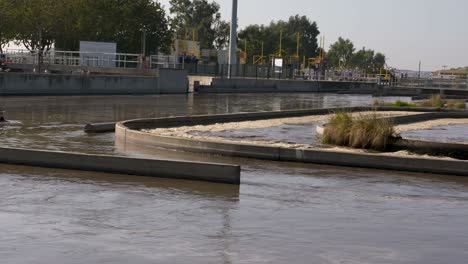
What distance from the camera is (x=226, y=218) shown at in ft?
36.6

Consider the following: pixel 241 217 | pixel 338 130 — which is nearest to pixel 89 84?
pixel 338 130

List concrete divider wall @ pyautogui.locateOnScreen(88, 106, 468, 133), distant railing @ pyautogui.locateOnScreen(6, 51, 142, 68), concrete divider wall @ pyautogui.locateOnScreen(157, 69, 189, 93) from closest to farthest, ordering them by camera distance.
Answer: concrete divider wall @ pyautogui.locateOnScreen(88, 106, 468, 133), concrete divider wall @ pyautogui.locateOnScreen(157, 69, 189, 93), distant railing @ pyautogui.locateOnScreen(6, 51, 142, 68)

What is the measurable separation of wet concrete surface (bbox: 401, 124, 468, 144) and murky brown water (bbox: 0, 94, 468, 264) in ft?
22.6

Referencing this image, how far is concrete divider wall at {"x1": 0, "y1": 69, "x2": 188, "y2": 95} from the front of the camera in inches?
1471

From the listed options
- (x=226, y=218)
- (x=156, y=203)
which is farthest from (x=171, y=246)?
(x=156, y=203)

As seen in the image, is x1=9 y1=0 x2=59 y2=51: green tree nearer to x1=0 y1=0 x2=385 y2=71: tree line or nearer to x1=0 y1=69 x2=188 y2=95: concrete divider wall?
x1=0 y1=0 x2=385 y2=71: tree line

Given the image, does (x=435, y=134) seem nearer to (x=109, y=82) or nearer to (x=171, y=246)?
(x=171, y=246)

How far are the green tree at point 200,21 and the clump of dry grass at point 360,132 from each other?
132m

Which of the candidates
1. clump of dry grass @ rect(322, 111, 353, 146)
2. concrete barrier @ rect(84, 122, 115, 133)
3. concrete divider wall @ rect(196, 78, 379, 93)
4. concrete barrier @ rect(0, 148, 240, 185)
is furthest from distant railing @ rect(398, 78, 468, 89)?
concrete barrier @ rect(0, 148, 240, 185)

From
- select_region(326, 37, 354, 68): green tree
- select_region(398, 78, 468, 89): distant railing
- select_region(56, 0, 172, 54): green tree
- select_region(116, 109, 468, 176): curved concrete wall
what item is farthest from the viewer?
select_region(326, 37, 354, 68): green tree

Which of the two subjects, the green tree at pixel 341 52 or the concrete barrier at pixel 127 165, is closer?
the concrete barrier at pixel 127 165

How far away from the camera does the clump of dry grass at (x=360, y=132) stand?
720 inches

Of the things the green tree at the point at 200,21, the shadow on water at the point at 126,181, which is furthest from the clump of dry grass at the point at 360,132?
the green tree at the point at 200,21

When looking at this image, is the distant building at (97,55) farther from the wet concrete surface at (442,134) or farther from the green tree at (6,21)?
the wet concrete surface at (442,134)
